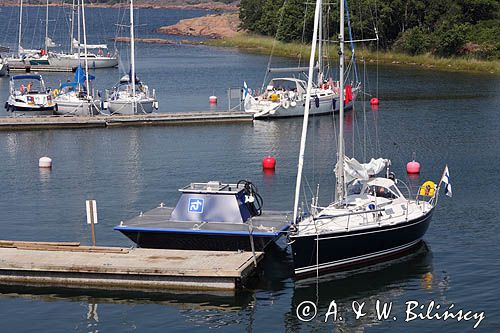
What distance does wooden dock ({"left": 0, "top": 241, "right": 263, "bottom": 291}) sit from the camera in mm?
35344

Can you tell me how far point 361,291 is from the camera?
36219 mm

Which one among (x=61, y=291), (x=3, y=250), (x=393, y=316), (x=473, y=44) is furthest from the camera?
(x=473, y=44)

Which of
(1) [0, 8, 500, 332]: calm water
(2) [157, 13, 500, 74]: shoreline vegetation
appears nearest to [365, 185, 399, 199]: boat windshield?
(1) [0, 8, 500, 332]: calm water

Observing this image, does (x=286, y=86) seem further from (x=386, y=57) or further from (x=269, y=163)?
(x=386, y=57)

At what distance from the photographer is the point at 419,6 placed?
427ft

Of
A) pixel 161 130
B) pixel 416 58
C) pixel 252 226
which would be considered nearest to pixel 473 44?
pixel 416 58

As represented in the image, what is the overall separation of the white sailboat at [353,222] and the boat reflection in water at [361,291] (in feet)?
1.55

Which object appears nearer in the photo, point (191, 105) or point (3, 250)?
point (3, 250)

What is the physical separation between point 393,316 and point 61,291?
12052 mm

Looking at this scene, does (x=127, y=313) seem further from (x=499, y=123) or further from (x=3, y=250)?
(x=499, y=123)

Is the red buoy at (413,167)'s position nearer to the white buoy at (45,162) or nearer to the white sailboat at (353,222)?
the white sailboat at (353,222)

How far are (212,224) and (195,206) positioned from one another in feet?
3.55

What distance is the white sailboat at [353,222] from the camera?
36.3m

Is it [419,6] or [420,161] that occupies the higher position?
[419,6]
